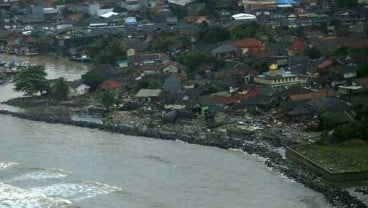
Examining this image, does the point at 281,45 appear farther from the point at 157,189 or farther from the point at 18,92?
the point at 157,189

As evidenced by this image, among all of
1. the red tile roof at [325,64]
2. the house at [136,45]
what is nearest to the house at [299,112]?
the red tile roof at [325,64]

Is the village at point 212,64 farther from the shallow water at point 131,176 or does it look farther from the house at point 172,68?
the shallow water at point 131,176

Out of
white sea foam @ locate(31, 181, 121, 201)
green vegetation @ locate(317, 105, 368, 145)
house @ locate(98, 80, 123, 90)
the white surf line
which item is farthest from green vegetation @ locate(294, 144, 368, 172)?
house @ locate(98, 80, 123, 90)

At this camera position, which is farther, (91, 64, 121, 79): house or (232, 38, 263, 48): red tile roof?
(232, 38, 263, 48): red tile roof

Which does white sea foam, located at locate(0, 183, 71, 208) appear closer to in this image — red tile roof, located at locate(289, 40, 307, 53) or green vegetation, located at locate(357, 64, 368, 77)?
green vegetation, located at locate(357, 64, 368, 77)

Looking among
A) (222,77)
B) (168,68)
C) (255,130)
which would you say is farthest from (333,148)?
(168,68)

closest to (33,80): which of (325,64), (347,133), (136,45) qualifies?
(136,45)

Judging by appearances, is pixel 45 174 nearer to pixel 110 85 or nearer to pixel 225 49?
pixel 110 85
